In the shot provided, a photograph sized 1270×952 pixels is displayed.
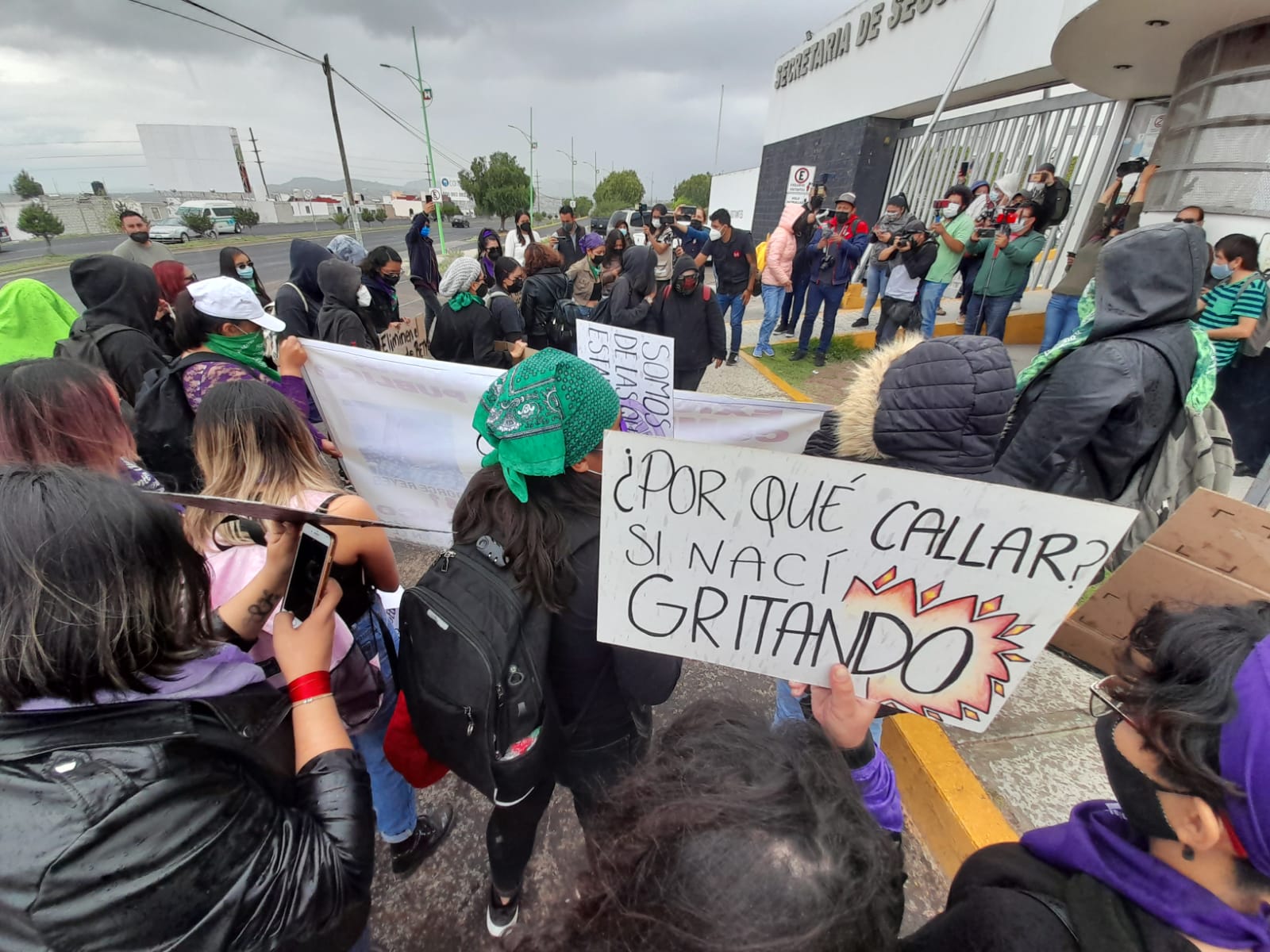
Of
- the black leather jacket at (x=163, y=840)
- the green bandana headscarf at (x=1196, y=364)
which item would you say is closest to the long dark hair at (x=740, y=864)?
the black leather jacket at (x=163, y=840)

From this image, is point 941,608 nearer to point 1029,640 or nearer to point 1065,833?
point 1029,640

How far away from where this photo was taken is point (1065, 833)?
0.89 m

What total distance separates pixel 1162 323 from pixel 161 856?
10.9 feet

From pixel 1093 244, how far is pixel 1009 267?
1528 millimetres

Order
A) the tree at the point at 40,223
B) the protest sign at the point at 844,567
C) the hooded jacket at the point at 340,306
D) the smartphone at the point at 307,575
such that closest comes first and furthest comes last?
1. the protest sign at the point at 844,567
2. the smartphone at the point at 307,575
3. the hooded jacket at the point at 340,306
4. the tree at the point at 40,223

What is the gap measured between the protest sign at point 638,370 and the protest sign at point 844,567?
2.00m

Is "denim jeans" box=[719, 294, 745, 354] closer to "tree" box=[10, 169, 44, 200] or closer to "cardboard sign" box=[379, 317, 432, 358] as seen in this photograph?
"cardboard sign" box=[379, 317, 432, 358]

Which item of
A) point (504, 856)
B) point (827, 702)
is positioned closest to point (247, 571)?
point (504, 856)

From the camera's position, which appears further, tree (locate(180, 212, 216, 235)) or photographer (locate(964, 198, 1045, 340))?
tree (locate(180, 212, 216, 235))

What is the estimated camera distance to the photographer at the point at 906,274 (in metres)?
6.53

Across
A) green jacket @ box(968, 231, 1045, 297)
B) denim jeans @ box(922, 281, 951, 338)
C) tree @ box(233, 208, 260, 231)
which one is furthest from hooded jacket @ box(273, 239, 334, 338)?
tree @ box(233, 208, 260, 231)

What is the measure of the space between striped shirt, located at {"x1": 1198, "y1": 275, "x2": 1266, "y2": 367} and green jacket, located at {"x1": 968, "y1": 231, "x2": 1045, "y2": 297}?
2301 mm

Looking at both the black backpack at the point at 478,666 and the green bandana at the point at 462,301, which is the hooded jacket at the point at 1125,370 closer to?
the black backpack at the point at 478,666

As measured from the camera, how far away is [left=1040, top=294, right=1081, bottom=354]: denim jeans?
6.19 metres
